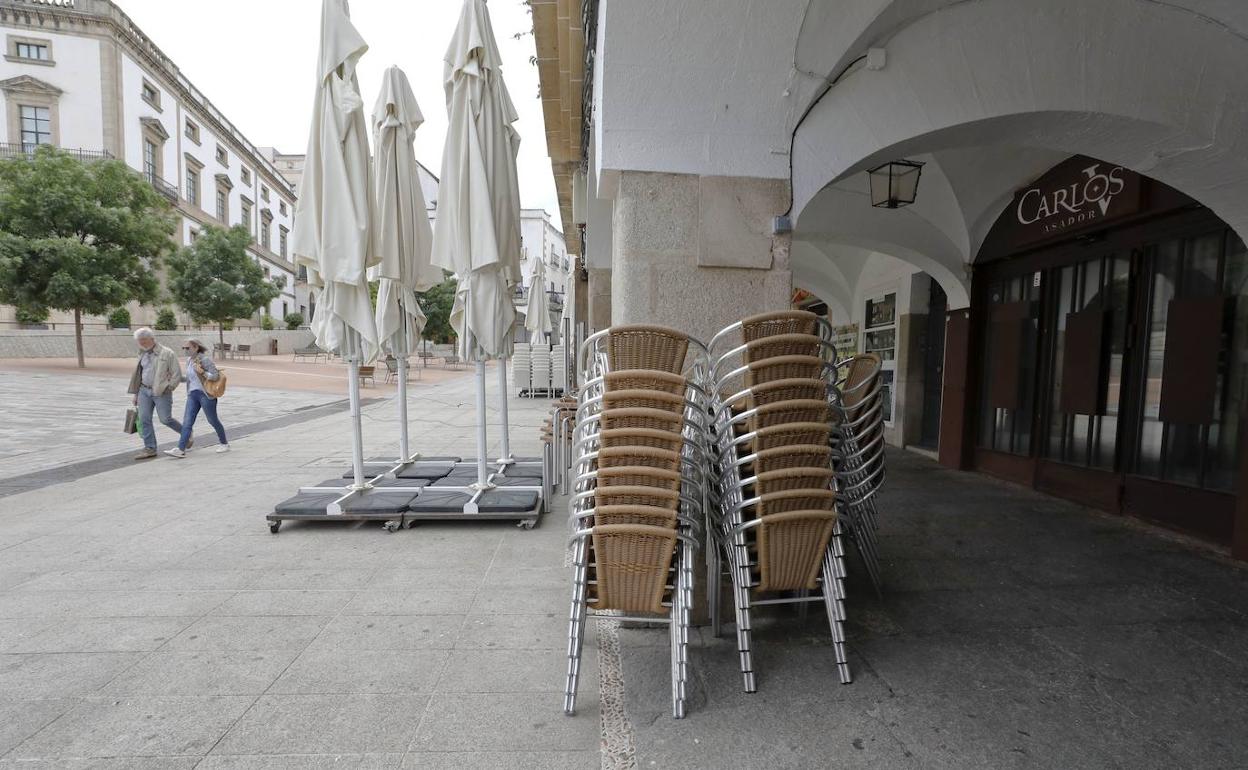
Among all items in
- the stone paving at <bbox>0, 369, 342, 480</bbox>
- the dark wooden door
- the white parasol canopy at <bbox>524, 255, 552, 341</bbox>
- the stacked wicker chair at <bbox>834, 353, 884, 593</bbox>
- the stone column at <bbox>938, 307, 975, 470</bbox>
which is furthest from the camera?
the white parasol canopy at <bbox>524, 255, 552, 341</bbox>

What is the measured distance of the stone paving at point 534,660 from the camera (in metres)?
2.01

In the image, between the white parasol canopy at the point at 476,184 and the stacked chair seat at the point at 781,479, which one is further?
the white parasol canopy at the point at 476,184

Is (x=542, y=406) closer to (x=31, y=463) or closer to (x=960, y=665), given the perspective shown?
(x=31, y=463)

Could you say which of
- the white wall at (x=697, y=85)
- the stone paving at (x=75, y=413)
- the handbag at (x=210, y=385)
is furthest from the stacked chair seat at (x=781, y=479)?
the stone paving at (x=75, y=413)

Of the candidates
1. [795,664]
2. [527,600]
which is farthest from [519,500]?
[795,664]

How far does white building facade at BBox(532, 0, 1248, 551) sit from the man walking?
18.4 feet

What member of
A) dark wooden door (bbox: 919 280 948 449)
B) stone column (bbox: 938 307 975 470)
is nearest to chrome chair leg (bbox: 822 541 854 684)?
stone column (bbox: 938 307 975 470)

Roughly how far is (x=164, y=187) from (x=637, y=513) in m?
49.3

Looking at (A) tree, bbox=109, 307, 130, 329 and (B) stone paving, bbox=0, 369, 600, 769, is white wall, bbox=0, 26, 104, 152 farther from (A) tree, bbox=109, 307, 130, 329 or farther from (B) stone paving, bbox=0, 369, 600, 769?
(B) stone paving, bbox=0, 369, 600, 769

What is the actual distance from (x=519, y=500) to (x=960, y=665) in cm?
306

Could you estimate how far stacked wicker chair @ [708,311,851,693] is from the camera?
2.38 meters

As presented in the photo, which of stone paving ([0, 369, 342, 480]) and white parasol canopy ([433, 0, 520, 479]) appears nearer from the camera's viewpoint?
white parasol canopy ([433, 0, 520, 479])

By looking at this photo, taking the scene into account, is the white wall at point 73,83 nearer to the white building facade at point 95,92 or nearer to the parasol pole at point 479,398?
the white building facade at point 95,92

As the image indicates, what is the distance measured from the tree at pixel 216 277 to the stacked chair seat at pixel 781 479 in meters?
34.0
